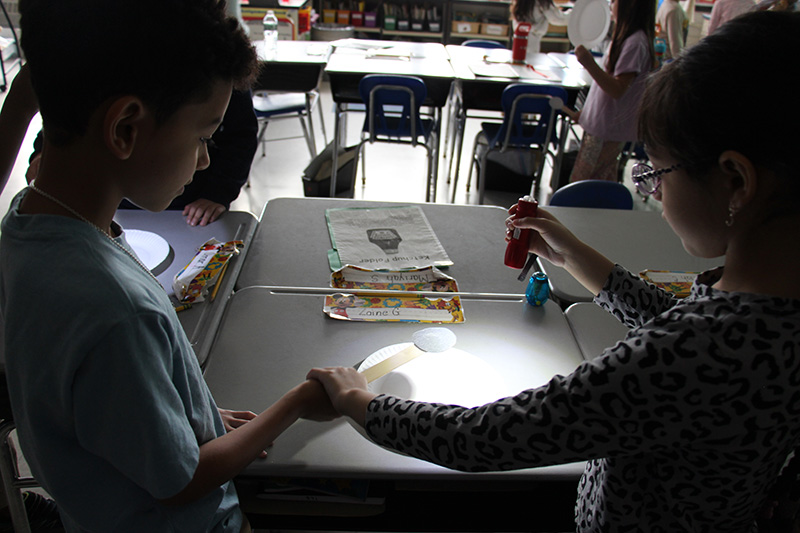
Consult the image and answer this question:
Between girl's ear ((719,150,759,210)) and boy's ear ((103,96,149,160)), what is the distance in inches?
23.9

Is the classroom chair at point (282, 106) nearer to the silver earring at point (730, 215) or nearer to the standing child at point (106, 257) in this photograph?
the standing child at point (106, 257)

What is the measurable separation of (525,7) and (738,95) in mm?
3567

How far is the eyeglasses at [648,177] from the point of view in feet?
2.09

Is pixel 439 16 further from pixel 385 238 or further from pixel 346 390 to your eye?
pixel 346 390

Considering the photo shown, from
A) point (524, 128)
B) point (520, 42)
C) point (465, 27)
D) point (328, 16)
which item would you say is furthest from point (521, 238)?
point (328, 16)

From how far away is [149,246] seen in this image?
53.2 inches

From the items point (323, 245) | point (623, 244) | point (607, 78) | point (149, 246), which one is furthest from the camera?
point (607, 78)

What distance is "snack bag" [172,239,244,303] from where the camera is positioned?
3.85ft

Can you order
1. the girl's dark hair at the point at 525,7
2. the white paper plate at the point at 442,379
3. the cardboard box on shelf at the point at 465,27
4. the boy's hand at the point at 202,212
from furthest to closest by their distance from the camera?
the cardboard box on shelf at the point at 465,27, the girl's dark hair at the point at 525,7, the boy's hand at the point at 202,212, the white paper plate at the point at 442,379

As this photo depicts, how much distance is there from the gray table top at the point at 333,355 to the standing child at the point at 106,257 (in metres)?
0.24

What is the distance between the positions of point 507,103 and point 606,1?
93cm

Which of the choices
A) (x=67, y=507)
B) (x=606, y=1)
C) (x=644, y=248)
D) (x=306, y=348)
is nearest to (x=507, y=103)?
(x=606, y=1)

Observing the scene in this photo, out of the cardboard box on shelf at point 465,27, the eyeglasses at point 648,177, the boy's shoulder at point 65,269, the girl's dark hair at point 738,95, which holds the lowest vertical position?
the cardboard box on shelf at point 465,27

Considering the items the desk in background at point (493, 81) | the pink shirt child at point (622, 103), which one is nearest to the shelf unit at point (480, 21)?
the desk in background at point (493, 81)
